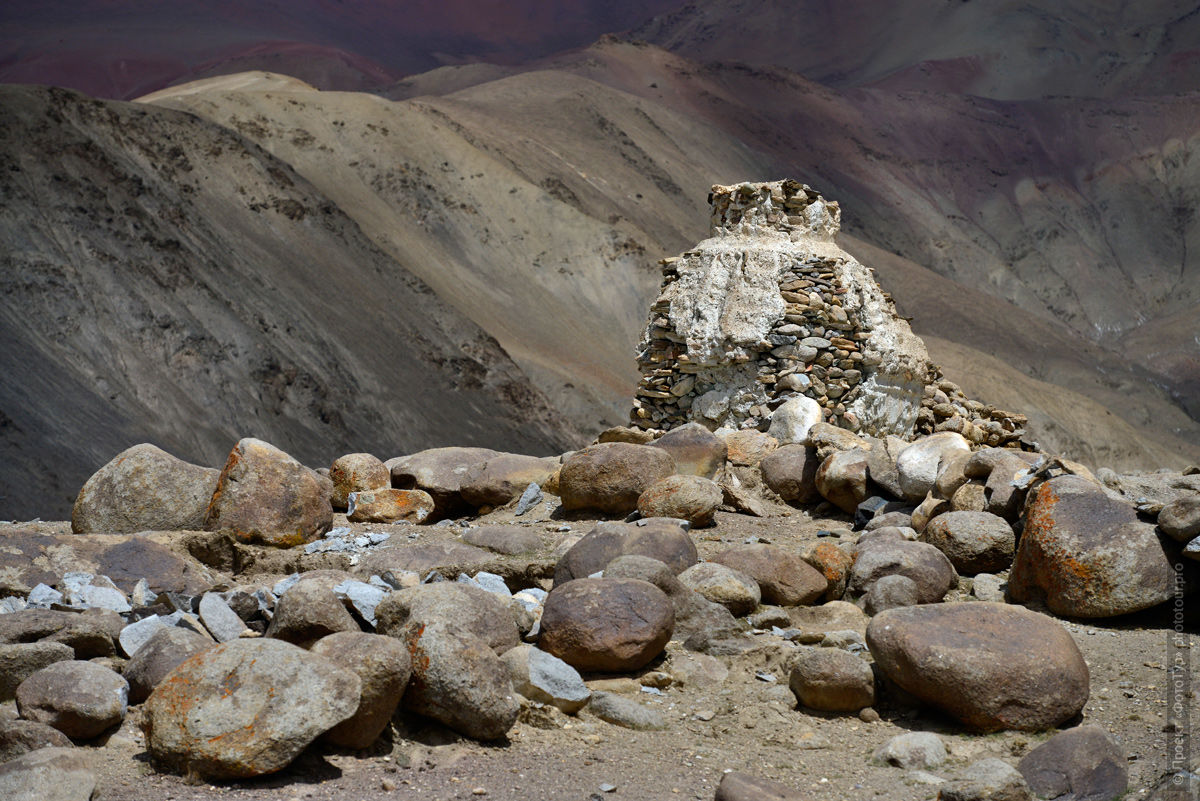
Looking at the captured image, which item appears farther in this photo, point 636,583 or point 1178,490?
point 1178,490

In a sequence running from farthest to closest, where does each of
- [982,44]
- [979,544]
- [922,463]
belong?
[982,44], [922,463], [979,544]

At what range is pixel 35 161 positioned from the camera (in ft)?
108

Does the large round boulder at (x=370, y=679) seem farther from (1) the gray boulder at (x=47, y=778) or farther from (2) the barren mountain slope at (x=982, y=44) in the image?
(2) the barren mountain slope at (x=982, y=44)

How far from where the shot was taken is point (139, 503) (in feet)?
26.8

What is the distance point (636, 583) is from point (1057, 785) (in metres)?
2.13

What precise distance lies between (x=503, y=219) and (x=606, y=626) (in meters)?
43.6

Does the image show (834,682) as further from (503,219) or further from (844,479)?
(503,219)

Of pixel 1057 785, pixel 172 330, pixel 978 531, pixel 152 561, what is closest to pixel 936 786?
pixel 1057 785

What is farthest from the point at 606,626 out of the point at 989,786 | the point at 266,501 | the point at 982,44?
the point at 982,44

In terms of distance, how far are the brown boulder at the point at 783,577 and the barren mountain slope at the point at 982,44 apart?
295ft

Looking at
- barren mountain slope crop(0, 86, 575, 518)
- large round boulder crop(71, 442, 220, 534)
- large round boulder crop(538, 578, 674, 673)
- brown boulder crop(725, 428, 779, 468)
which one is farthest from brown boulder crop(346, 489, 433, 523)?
barren mountain slope crop(0, 86, 575, 518)

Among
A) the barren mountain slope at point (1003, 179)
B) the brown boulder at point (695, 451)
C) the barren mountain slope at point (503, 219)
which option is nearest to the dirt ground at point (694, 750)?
the brown boulder at point (695, 451)

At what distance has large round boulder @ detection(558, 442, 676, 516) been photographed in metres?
8.67

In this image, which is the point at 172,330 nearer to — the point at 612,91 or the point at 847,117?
the point at 612,91
